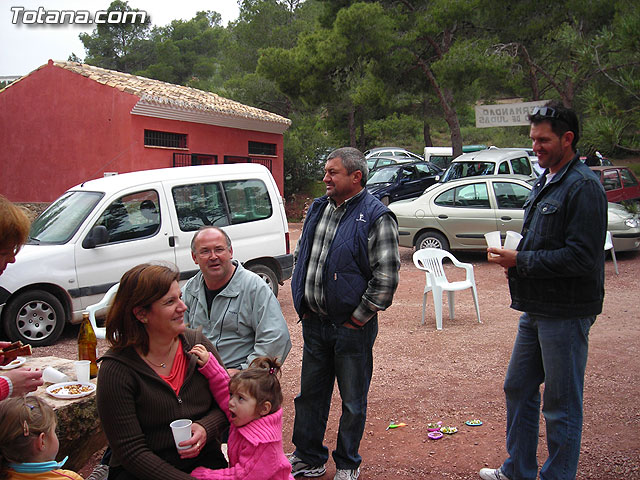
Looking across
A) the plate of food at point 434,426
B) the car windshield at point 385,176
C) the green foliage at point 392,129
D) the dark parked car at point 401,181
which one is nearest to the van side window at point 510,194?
the dark parked car at point 401,181

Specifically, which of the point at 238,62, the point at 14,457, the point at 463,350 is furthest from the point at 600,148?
the point at 238,62

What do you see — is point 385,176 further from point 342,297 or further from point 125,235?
point 342,297

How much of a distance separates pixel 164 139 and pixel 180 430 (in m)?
15.7

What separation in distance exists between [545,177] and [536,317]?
0.78 metres

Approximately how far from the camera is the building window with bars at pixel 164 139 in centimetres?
1670

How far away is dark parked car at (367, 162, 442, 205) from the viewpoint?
744 inches

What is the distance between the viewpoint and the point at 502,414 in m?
4.83

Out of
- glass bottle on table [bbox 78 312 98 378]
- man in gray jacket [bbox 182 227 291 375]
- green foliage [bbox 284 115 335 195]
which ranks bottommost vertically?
glass bottle on table [bbox 78 312 98 378]

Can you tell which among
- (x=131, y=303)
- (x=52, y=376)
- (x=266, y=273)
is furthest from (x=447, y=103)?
(x=131, y=303)

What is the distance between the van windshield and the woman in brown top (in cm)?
517

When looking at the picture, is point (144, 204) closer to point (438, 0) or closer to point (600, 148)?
point (600, 148)

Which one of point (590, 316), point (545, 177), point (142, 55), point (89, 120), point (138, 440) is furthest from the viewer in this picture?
point (142, 55)

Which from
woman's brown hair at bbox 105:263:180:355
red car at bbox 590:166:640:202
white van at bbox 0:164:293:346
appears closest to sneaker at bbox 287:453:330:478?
woman's brown hair at bbox 105:263:180:355

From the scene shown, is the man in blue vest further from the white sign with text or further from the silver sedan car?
the white sign with text
